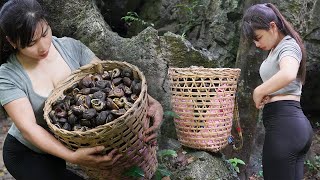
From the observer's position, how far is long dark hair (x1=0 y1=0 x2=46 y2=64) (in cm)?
180

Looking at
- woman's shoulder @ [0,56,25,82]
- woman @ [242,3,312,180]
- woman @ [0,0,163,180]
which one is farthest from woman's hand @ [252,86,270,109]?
woman's shoulder @ [0,56,25,82]

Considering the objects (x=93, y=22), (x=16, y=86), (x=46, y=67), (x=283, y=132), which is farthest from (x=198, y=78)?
(x=93, y=22)

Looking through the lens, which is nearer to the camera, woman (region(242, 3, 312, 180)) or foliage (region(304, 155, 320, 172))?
woman (region(242, 3, 312, 180))

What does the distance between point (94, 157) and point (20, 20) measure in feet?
2.49

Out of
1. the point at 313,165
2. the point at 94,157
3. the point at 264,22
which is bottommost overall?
the point at 313,165

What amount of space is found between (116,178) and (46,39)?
0.83m

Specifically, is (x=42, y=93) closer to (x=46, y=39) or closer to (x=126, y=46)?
(x=46, y=39)

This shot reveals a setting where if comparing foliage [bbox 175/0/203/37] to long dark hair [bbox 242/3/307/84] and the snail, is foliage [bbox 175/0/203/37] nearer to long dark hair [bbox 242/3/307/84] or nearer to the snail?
long dark hair [bbox 242/3/307/84]

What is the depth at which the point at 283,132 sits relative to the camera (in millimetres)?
2295

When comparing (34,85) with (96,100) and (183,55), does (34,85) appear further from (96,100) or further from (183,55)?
(183,55)

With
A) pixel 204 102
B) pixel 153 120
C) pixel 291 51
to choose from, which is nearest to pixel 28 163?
pixel 153 120

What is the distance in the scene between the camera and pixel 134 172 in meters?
1.89

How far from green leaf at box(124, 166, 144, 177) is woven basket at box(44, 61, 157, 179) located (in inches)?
0.7

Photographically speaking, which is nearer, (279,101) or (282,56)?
(282,56)
